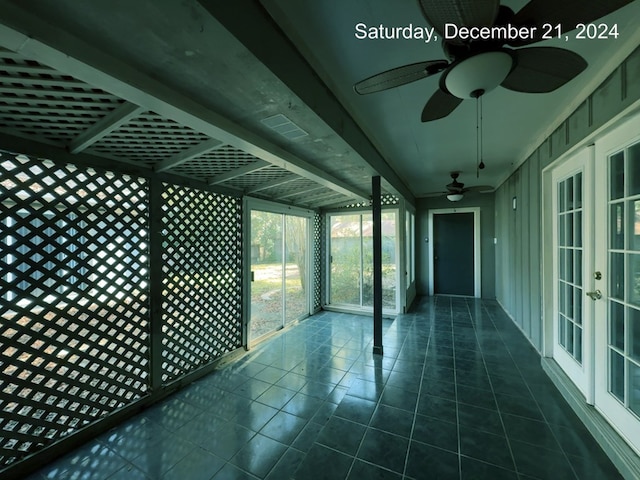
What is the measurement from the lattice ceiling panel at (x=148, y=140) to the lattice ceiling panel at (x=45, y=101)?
161 mm

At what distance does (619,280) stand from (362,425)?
2.06 metres

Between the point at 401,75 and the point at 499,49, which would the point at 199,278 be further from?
the point at 499,49

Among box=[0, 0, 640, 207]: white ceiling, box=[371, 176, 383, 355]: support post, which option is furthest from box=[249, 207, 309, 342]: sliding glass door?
box=[371, 176, 383, 355]: support post

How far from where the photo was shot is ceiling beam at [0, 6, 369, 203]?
0.88 m

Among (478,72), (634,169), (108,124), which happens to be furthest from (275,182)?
(634,169)

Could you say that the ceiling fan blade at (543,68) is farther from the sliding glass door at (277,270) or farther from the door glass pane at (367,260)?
the door glass pane at (367,260)

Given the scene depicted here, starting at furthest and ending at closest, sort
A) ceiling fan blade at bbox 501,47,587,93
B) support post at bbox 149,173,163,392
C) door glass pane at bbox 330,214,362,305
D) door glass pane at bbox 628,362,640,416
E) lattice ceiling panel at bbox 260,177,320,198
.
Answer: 1. door glass pane at bbox 330,214,362,305
2. lattice ceiling panel at bbox 260,177,320,198
3. support post at bbox 149,173,163,392
4. door glass pane at bbox 628,362,640,416
5. ceiling fan blade at bbox 501,47,587,93

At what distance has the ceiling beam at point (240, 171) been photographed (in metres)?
2.60

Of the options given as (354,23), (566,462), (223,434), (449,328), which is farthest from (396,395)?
(354,23)

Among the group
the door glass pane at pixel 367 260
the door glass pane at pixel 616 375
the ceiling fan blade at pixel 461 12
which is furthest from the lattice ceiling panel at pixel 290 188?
the door glass pane at pixel 616 375

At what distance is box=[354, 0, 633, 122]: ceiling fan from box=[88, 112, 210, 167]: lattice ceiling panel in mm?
1320

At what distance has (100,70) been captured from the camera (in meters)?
1.07

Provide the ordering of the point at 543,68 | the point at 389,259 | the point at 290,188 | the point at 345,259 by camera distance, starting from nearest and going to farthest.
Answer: the point at 543,68, the point at 290,188, the point at 389,259, the point at 345,259

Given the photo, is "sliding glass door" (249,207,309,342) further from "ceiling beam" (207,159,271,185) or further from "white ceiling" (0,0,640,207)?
"white ceiling" (0,0,640,207)
